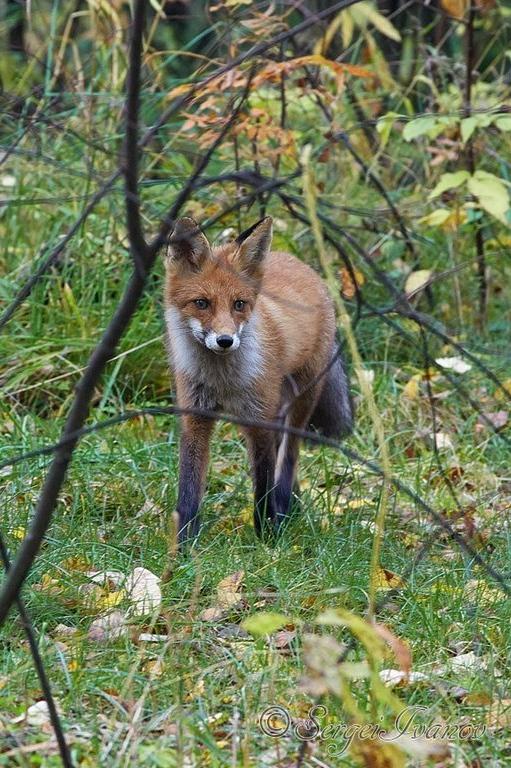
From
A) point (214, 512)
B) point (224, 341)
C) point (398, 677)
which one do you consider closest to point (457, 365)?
point (214, 512)

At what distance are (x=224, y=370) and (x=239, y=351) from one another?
0.11 meters

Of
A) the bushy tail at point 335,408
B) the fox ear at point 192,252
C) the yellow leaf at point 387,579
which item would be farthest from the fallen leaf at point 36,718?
the bushy tail at point 335,408

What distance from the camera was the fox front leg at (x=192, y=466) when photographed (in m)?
4.64

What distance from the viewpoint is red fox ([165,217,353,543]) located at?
4.69 m

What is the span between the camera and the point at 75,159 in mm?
6633

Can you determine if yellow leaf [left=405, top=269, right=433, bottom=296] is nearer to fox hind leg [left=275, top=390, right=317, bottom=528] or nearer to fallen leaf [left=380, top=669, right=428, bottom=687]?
fox hind leg [left=275, top=390, right=317, bottom=528]

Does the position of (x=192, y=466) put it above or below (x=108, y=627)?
below

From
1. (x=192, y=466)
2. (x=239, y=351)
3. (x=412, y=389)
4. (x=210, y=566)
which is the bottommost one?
(x=412, y=389)

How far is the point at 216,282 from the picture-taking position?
4730 mm

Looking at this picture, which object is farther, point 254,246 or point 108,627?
point 254,246

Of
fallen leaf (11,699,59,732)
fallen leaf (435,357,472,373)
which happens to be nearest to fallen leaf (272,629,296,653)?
fallen leaf (11,699,59,732)

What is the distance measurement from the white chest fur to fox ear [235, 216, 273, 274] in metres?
0.24

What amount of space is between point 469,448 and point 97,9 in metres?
3.55

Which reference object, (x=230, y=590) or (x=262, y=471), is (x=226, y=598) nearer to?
(x=230, y=590)
